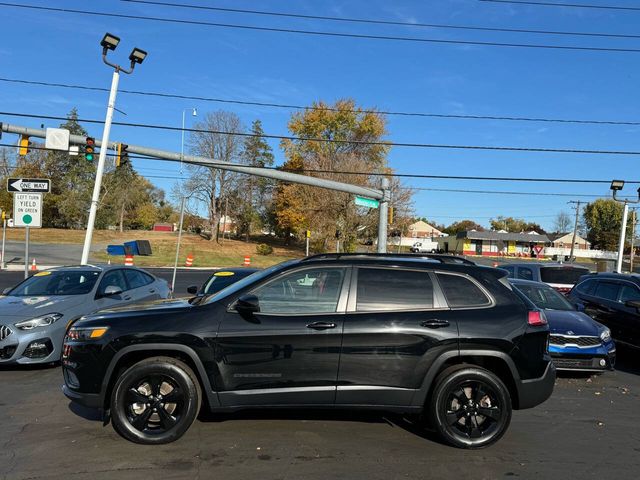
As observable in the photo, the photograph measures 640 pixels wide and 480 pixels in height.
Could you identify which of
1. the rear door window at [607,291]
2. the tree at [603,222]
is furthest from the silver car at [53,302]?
the tree at [603,222]

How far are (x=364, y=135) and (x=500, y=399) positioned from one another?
5727 centimetres

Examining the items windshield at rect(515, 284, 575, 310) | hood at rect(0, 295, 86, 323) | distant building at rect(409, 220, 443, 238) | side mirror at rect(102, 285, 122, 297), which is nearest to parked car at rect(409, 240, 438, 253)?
distant building at rect(409, 220, 443, 238)

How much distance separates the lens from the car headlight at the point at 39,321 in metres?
7.20

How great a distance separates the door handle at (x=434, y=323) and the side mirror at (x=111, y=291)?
572 cm

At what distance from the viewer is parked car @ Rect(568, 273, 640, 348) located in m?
8.80

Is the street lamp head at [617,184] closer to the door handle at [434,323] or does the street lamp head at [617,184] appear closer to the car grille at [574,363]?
the car grille at [574,363]

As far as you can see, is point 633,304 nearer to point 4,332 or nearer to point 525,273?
point 525,273

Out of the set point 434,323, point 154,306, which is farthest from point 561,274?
point 154,306

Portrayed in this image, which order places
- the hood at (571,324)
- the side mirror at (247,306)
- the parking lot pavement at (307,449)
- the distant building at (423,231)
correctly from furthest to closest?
the distant building at (423,231) → the hood at (571,324) → the side mirror at (247,306) → the parking lot pavement at (307,449)

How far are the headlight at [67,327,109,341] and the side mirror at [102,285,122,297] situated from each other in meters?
3.75

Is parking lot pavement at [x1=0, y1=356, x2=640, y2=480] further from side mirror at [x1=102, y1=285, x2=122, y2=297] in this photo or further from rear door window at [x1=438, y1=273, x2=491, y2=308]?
side mirror at [x1=102, y1=285, x2=122, y2=297]

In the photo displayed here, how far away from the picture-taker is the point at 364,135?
60219 millimetres

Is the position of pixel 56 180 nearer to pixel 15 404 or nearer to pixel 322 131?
pixel 322 131

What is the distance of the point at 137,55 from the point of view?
58.5 feet
